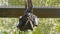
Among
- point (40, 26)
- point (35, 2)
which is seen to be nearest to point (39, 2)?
point (35, 2)

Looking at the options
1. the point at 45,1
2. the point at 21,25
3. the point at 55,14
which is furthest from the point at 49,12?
the point at 21,25

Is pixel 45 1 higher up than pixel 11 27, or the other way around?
pixel 45 1

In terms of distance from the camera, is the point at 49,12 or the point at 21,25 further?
the point at 49,12

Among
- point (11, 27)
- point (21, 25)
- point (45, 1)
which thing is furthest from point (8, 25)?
point (21, 25)

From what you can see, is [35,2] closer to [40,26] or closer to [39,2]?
[39,2]

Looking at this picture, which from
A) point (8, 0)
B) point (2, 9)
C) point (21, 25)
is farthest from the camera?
point (8, 0)

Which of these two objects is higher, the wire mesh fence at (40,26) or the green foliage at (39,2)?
the green foliage at (39,2)

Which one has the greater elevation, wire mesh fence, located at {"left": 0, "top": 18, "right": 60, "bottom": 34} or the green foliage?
the green foliage

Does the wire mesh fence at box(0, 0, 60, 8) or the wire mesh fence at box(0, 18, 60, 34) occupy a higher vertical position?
the wire mesh fence at box(0, 0, 60, 8)

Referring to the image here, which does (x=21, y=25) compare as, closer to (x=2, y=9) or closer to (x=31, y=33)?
(x=2, y=9)

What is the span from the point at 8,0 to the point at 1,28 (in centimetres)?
18

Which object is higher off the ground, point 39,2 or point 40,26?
point 39,2

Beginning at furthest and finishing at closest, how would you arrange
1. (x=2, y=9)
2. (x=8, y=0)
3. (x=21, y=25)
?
(x=8, y=0) → (x=2, y=9) → (x=21, y=25)

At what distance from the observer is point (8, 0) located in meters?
0.72
